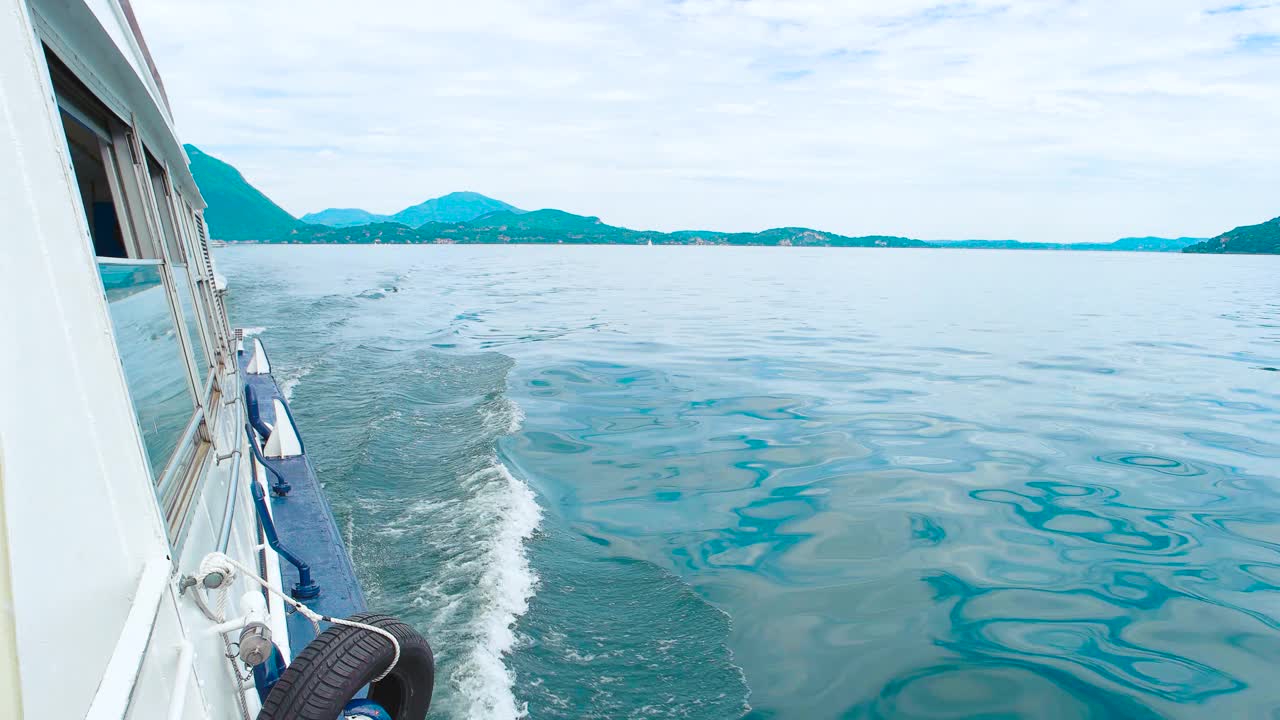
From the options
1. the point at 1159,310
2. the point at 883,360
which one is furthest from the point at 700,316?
the point at 1159,310

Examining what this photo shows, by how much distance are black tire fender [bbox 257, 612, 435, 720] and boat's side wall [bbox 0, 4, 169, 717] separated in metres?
0.74

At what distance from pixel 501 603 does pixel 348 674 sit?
9.55 ft

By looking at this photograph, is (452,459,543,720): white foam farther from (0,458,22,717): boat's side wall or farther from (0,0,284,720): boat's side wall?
(0,458,22,717): boat's side wall

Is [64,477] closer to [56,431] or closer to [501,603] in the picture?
[56,431]

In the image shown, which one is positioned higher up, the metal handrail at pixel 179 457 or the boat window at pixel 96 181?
the boat window at pixel 96 181

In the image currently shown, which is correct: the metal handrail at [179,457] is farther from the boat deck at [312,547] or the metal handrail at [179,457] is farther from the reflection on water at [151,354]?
the boat deck at [312,547]

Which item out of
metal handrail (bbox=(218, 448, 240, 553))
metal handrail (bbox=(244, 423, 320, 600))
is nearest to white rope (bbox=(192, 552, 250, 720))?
metal handrail (bbox=(218, 448, 240, 553))

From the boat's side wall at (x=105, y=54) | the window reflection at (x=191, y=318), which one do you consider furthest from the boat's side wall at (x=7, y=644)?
the window reflection at (x=191, y=318)

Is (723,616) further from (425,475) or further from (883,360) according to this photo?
(883,360)

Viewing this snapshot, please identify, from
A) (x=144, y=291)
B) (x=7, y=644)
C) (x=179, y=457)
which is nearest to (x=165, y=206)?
(x=144, y=291)

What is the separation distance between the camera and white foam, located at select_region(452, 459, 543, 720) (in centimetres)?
418

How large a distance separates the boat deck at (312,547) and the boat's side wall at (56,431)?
6.97 ft

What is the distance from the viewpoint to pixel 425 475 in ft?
25.9

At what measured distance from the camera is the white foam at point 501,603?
165 inches
